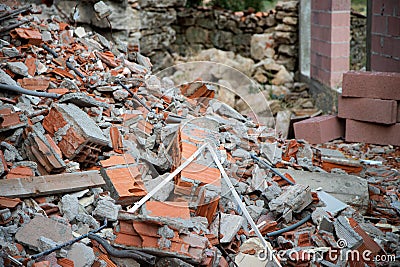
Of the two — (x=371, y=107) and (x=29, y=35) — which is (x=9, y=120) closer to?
(x=29, y=35)

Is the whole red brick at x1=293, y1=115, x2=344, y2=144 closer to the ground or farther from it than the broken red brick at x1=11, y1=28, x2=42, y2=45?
closer to the ground

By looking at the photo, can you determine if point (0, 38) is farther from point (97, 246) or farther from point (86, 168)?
point (97, 246)

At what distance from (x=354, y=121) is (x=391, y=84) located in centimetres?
55

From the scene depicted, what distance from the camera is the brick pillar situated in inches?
291

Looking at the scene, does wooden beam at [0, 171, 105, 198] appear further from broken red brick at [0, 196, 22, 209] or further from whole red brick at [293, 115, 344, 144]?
whole red brick at [293, 115, 344, 144]

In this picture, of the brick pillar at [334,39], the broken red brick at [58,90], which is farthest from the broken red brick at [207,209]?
the brick pillar at [334,39]

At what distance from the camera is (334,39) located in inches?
293

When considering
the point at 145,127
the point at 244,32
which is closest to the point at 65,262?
the point at 145,127

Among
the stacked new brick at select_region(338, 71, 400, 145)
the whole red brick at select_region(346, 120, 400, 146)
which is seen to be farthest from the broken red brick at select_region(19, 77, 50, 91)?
the whole red brick at select_region(346, 120, 400, 146)

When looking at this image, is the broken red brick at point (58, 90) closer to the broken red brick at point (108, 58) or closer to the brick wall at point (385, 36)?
the broken red brick at point (108, 58)

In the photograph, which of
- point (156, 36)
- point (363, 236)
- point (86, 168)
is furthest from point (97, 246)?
point (156, 36)

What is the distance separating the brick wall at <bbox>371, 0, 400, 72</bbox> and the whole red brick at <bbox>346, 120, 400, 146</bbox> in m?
0.70

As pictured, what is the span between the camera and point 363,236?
3.35m

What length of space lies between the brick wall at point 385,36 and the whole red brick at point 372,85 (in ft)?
1.79
